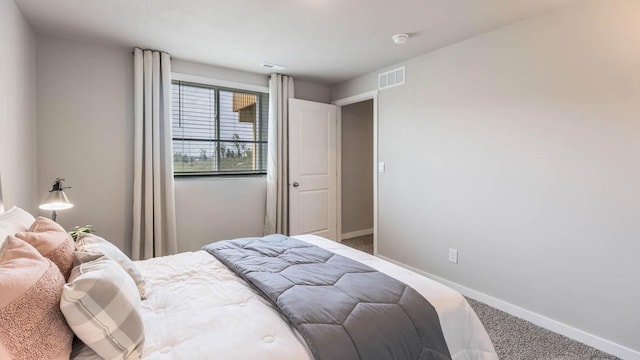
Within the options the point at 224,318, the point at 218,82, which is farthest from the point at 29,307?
the point at 218,82

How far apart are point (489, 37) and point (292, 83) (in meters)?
2.33

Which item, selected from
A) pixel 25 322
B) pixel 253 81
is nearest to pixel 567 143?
pixel 25 322

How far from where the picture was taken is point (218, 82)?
3732 millimetres

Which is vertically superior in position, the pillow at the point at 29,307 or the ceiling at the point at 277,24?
the ceiling at the point at 277,24

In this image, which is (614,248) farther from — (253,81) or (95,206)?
(95,206)

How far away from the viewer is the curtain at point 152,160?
3137 mm

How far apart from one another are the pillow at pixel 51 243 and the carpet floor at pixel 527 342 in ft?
7.92

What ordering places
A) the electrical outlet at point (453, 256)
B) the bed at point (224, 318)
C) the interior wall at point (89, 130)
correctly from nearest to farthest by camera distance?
the bed at point (224, 318)
the interior wall at point (89, 130)
the electrical outlet at point (453, 256)

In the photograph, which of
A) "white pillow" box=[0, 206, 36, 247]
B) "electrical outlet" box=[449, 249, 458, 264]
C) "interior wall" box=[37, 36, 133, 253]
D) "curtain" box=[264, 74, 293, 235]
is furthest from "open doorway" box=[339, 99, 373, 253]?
"white pillow" box=[0, 206, 36, 247]

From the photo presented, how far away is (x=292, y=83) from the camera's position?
4.16 meters

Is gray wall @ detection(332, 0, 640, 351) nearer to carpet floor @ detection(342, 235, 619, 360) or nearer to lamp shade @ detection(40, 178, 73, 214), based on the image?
carpet floor @ detection(342, 235, 619, 360)

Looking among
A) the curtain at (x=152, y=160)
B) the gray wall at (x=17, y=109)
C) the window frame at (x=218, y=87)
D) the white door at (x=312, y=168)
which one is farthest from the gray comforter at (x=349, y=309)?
the white door at (x=312, y=168)

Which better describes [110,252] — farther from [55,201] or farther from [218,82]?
[218,82]

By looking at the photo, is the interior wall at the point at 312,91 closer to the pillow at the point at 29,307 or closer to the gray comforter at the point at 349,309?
the gray comforter at the point at 349,309
